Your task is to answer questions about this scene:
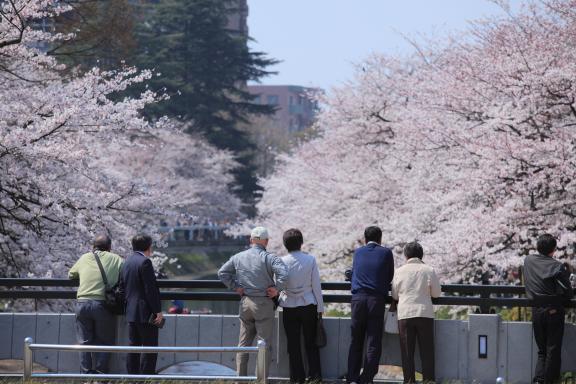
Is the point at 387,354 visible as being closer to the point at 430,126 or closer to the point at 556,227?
the point at 556,227

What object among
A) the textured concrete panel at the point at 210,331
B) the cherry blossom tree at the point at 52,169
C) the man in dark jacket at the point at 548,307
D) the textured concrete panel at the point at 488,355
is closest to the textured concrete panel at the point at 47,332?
the textured concrete panel at the point at 210,331

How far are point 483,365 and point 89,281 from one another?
4005mm

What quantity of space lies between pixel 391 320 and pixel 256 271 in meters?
1.49

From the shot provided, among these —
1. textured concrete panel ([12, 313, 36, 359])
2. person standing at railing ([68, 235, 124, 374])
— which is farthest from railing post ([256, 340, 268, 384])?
textured concrete panel ([12, 313, 36, 359])

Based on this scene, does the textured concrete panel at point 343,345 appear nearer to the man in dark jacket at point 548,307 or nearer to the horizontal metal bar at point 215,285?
the horizontal metal bar at point 215,285

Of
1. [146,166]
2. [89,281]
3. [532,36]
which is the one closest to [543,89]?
[532,36]

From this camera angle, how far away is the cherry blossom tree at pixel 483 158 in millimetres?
17625

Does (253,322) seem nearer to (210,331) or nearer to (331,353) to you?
(210,331)

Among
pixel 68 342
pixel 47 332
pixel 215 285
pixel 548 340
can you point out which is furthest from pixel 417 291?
pixel 47 332

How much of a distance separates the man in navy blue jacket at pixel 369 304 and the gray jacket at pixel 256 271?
2.52ft

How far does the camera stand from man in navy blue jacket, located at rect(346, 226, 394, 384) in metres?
9.99

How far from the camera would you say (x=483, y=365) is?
1044 centimetres

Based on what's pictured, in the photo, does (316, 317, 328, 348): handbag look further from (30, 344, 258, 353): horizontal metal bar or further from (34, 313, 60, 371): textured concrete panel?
(34, 313, 60, 371): textured concrete panel

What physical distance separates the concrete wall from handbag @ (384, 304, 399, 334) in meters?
0.29
